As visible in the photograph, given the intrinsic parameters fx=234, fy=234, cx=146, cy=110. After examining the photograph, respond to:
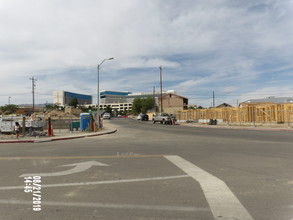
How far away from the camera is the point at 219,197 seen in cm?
→ 427

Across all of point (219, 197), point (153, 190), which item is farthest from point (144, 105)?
point (219, 197)

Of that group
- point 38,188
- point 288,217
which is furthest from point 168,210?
point 38,188

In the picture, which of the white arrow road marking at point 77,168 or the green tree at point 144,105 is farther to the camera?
the green tree at point 144,105

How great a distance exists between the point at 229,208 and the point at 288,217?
2.70 feet

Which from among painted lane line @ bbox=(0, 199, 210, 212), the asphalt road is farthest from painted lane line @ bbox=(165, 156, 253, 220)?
painted lane line @ bbox=(0, 199, 210, 212)

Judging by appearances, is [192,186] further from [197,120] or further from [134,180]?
[197,120]

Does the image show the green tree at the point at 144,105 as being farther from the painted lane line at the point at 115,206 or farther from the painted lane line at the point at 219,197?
the painted lane line at the point at 115,206

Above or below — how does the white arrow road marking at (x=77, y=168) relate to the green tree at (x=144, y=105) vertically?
below

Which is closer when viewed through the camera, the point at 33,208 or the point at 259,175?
the point at 33,208

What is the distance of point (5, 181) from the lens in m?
5.53

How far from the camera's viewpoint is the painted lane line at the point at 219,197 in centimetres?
355

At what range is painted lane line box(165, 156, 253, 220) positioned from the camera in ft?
11.7

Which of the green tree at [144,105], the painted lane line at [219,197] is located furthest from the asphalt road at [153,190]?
the green tree at [144,105]

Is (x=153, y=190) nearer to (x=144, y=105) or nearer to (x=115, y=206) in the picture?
(x=115, y=206)
